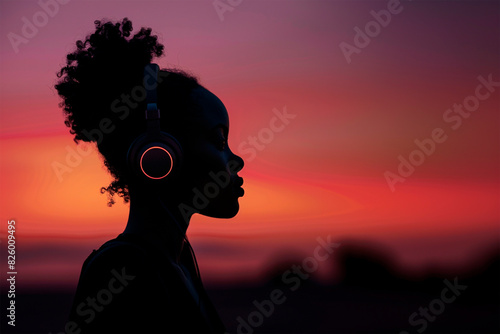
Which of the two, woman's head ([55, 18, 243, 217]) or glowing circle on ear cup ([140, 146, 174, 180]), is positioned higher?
woman's head ([55, 18, 243, 217])

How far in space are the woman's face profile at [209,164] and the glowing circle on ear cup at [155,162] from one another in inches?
10.3

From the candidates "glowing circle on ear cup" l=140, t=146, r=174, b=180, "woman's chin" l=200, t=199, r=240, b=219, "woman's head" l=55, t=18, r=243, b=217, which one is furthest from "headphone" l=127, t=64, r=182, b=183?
"woman's chin" l=200, t=199, r=240, b=219

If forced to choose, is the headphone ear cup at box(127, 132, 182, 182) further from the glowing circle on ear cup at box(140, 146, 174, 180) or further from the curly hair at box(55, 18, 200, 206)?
the curly hair at box(55, 18, 200, 206)

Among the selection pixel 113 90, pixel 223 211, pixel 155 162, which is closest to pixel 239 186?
pixel 223 211

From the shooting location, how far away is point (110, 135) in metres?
2.34

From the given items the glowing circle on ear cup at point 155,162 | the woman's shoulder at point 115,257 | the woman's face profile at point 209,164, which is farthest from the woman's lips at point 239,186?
the woman's shoulder at point 115,257

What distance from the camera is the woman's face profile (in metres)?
2.25

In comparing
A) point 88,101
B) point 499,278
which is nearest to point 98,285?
point 88,101

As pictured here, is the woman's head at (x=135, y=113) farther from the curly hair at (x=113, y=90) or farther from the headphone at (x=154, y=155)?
the headphone at (x=154, y=155)

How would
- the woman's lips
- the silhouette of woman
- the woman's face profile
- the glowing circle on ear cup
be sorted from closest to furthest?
the silhouette of woman
the glowing circle on ear cup
the woman's face profile
the woman's lips

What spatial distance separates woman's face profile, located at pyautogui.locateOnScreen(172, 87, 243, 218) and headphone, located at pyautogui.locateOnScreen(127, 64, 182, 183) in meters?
0.23

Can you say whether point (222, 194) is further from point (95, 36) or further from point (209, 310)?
point (95, 36)

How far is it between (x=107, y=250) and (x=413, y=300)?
492 centimetres

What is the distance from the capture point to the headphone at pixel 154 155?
6.44 feet
